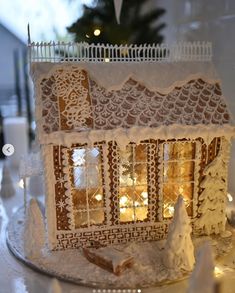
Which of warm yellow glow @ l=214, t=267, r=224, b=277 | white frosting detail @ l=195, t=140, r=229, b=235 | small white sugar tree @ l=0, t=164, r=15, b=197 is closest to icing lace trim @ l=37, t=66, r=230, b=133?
white frosting detail @ l=195, t=140, r=229, b=235

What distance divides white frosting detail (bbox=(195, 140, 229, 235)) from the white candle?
3247 mm

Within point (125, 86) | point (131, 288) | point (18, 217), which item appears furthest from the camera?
point (18, 217)

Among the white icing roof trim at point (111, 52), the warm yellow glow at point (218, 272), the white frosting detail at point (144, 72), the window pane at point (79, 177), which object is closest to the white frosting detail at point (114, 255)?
the window pane at point (79, 177)

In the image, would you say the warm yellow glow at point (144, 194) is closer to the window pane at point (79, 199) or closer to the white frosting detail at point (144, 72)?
the window pane at point (79, 199)

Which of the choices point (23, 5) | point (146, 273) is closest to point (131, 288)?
point (146, 273)

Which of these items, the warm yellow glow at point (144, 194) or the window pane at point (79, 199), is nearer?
the window pane at point (79, 199)

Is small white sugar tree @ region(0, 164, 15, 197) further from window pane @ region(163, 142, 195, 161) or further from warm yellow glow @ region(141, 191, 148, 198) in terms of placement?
window pane @ region(163, 142, 195, 161)

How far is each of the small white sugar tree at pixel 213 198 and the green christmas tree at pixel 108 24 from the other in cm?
157

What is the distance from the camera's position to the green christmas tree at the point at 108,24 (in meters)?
3.80

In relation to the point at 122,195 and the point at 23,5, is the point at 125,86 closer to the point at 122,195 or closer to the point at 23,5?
the point at 122,195

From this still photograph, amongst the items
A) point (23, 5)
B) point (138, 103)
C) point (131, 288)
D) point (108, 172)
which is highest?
point (23, 5)

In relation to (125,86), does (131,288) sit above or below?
below

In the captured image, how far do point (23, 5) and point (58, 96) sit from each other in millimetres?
2142

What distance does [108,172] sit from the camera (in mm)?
3186
